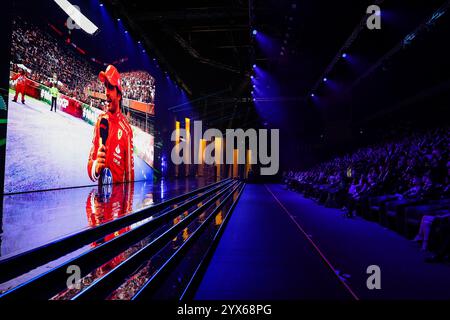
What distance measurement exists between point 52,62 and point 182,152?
10857 millimetres

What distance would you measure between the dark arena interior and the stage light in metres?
0.04

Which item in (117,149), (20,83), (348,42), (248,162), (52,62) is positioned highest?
(348,42)

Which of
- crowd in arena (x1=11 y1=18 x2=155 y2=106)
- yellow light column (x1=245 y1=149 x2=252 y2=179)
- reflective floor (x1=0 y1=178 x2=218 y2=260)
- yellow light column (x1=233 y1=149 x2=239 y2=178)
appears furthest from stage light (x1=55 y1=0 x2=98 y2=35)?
yellow light column (x1=233 y1=149 x2=239 y2=178)

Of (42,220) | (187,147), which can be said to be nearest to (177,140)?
(187,147)

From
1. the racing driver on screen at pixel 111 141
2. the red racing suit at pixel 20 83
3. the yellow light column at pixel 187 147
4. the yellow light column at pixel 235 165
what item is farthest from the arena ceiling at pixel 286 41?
the yellow light column at pixel 235 165

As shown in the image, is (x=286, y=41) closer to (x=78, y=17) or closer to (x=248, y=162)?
(x=78, y=17)

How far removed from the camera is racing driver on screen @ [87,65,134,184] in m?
7.64

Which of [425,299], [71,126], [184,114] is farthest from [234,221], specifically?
[184,114]

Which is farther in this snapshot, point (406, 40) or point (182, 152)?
point (182, 152)

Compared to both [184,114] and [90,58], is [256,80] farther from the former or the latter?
[90,58]

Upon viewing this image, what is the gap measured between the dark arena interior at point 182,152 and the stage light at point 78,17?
43 millimetres

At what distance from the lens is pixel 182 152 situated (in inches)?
656

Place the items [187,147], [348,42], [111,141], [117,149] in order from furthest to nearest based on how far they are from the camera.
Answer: [187,147] < [348,42] < [117,149] < [111,141]

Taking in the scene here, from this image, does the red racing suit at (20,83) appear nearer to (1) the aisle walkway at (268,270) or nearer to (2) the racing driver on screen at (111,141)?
(2) the racing driver on screen at (111,141)
